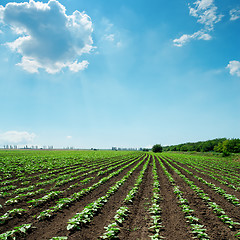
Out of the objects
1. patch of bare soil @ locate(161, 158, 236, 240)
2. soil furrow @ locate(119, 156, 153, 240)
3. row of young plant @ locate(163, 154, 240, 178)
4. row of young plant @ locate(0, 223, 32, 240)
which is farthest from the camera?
row of young plant @ locate(163, 154, 240, 178)

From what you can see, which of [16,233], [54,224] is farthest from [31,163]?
[16,233]

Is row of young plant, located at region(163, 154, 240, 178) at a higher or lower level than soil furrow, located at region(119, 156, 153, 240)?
lower

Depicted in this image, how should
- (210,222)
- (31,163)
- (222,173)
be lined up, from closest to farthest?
(210,222) < (222,173) < (31,163)

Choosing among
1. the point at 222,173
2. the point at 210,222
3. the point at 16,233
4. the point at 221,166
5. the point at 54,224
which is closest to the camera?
the point at 16,233

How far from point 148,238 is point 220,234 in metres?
2.87

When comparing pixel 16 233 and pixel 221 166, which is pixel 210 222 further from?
pixel 221 166

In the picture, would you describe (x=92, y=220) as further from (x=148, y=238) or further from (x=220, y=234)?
(x=220, y=234)

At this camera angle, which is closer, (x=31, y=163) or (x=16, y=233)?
(x=16, y=233)

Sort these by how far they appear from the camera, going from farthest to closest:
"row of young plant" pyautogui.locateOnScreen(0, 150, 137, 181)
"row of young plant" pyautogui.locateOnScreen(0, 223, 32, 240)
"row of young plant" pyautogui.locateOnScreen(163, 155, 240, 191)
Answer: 1. "row of young plant" pyautogui.locateOnScreen(0, 150, 137, 181)
2. "row of young plant" pyautogui.locateOnScreen(163, 155, 240, 191)
3. "row of young plant" pyautogui.locateOnScreen(0, 223, 32, 240)

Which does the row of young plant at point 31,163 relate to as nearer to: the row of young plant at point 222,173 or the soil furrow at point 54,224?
the soil furrow at point 54,224

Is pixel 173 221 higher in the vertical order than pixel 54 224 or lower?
lower

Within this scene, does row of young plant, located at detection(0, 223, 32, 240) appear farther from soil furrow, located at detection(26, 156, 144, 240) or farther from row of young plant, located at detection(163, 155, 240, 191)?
row of young plant, located at detection(163, 155, 240, 191)

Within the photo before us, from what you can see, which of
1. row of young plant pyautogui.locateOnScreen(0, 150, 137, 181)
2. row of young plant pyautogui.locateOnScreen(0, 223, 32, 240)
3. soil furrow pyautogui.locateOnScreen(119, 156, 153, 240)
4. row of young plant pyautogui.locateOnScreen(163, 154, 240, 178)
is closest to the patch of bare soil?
soil furrow pyautogui.locateOnScreen(119, 156, 153, 240)

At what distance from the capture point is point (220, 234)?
5.49m
